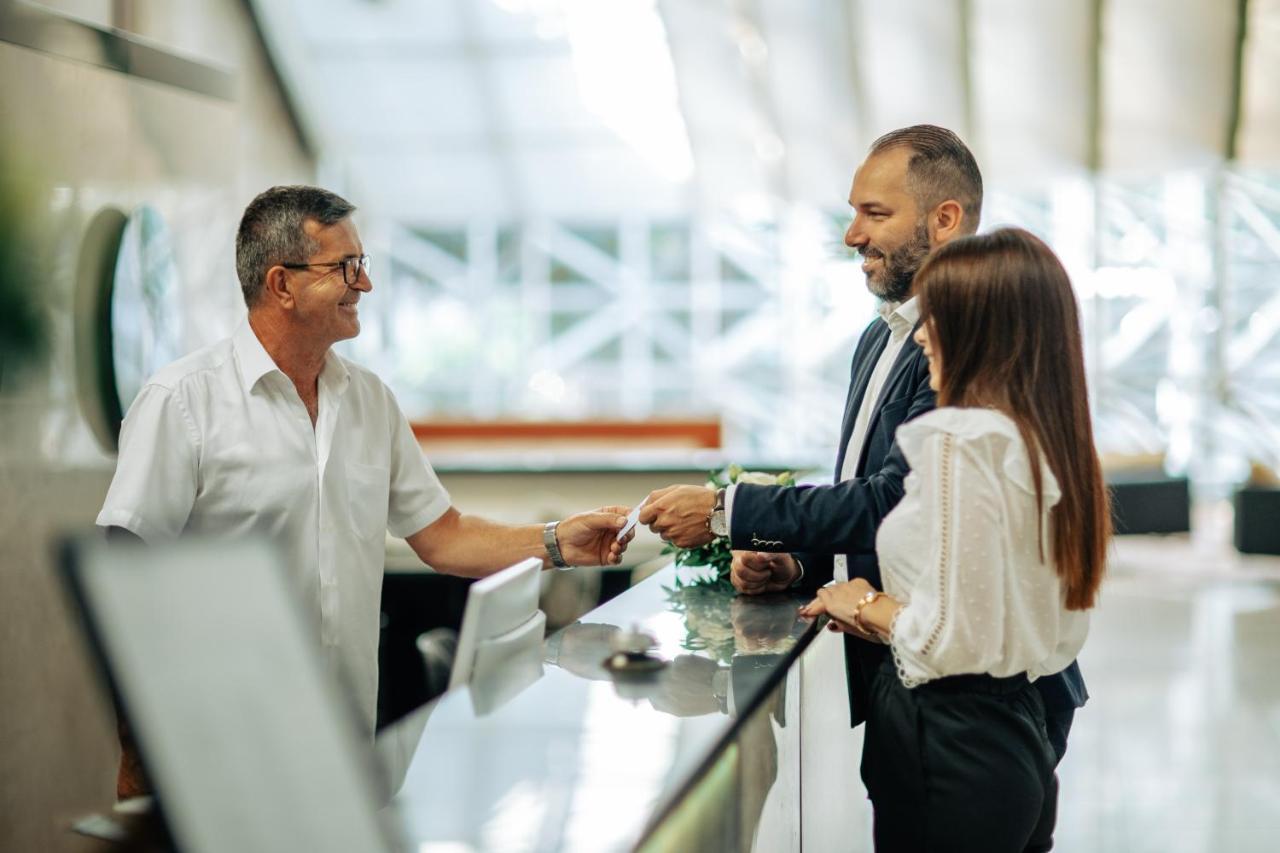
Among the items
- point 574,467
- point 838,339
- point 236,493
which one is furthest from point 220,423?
point 838,339

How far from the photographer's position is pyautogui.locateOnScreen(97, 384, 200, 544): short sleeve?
2404 millimetres

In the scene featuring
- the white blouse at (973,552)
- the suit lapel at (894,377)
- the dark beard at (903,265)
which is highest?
the dark beard at (903,265)

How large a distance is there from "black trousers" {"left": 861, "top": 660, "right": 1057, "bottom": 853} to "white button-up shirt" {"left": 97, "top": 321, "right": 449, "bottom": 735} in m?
1.18

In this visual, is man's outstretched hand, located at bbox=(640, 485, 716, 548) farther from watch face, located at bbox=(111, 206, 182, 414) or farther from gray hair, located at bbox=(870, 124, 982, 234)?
watch face, located at bbox=(111, 206, 182, 414)

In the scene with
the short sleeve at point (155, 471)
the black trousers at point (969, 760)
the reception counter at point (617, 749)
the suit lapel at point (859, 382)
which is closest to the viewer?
the reception counter at point (617, 749)

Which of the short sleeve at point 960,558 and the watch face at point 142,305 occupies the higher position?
the watch face at point 142,305

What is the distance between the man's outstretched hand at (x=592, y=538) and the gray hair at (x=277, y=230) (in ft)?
2.86

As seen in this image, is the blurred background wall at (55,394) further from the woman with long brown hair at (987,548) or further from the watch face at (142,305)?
the woman with long brown hair at (987,548)

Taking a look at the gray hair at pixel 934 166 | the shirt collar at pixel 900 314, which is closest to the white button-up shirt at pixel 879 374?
the shirt collar at pixel 900 314

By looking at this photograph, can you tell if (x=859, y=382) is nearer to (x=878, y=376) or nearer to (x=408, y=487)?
(x=878, y=376)

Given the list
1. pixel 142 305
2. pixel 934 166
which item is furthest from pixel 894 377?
pixel 142 305

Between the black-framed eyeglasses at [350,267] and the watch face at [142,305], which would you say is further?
the watch face at [142,305]

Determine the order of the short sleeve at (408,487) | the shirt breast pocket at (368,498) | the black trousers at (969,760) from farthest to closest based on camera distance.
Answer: the short sleeve at (408,487) → the shirt breast pocket at (368,498) → the black trousers at (969,760)

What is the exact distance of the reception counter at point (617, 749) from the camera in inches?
53.7
